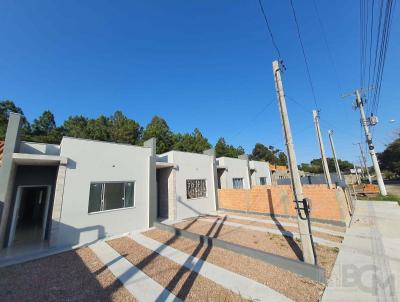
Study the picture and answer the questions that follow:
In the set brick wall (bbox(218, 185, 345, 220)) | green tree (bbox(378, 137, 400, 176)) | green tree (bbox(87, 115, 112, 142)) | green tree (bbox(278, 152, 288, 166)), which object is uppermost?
green tree (bbox(87, 115, 112, 142))

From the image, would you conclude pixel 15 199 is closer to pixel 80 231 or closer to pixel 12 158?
pixel 12 158

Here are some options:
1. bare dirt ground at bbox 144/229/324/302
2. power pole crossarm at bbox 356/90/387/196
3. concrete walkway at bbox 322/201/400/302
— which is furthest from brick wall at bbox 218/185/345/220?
power pole crossarm at bbox 356/90/387/196

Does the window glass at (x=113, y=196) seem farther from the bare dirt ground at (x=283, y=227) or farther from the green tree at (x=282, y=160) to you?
the green tree at (x=282, y=160)

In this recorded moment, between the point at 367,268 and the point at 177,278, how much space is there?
4.67 meters

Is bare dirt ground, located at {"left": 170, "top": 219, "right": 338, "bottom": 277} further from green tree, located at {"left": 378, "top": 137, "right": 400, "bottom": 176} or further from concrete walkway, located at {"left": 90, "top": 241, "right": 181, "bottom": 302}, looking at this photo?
green tree, located at {"left": 378, "top": 137, "right": 400, "bottom": 176}

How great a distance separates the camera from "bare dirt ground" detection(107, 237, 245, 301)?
372 cm

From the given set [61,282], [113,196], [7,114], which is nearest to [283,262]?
[61,282]

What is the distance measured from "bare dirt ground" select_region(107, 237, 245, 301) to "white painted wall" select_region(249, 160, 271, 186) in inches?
617

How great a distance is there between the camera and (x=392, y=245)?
577 centimetres

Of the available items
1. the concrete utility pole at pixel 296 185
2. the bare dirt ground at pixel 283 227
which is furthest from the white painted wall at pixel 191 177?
the concrete utility pole at pixel 296 185

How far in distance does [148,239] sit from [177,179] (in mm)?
4836

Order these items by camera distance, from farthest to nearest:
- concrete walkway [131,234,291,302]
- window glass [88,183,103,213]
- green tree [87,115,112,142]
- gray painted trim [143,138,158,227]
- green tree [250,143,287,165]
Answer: green tree [250,143,287,165]
green tree [87,115,112,142]
gray painted trim [143,138,158,227]
window glass [88,183,103,213]
concrete walkway [131,234,291,302]

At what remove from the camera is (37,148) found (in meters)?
8.25

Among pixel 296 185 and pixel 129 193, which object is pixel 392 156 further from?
pixel 129 193
